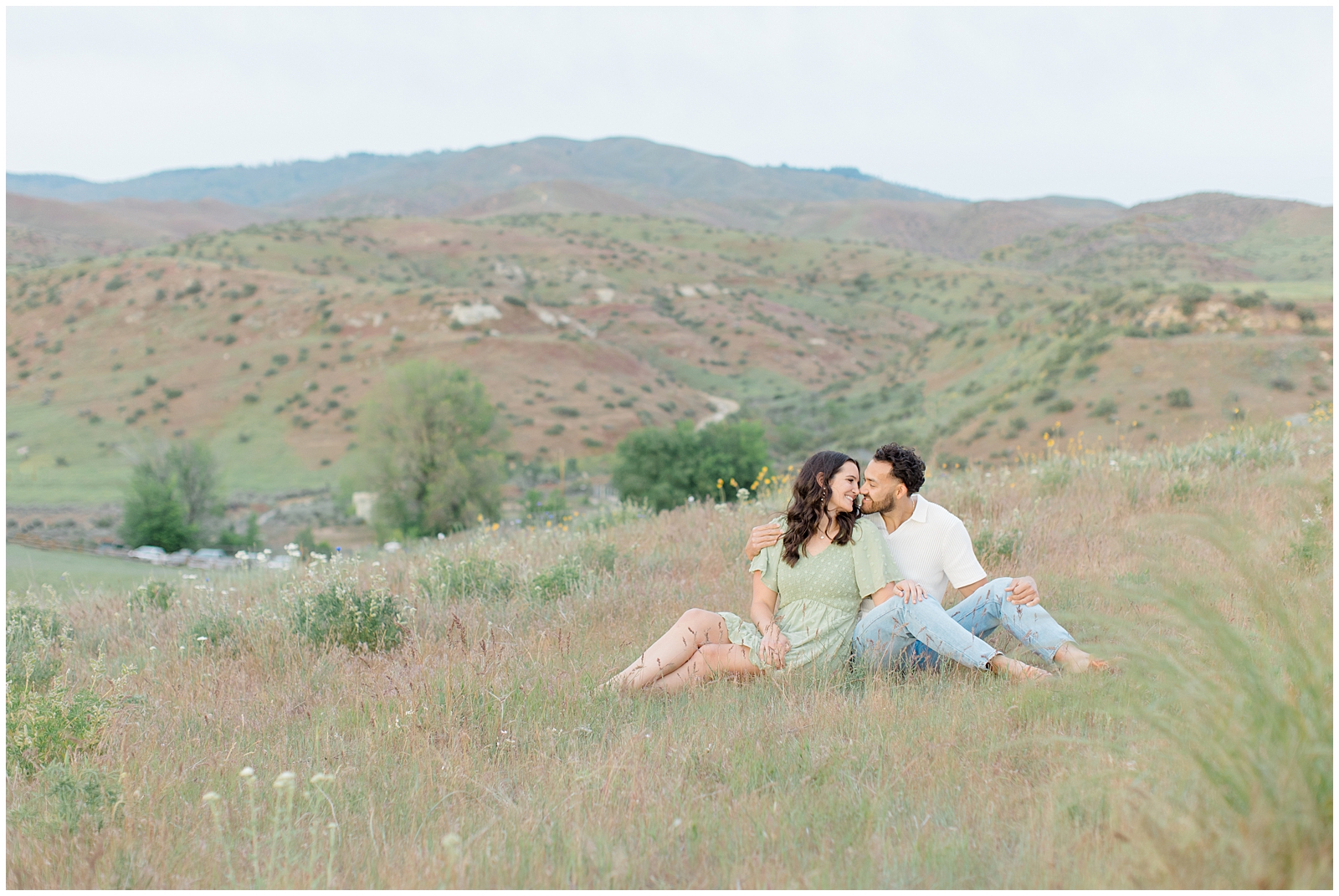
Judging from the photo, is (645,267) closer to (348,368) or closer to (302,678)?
(348,368)

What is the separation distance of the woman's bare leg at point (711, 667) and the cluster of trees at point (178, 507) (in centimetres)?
2265

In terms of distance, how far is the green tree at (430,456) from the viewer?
2803 cm

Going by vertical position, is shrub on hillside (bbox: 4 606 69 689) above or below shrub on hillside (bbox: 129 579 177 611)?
above

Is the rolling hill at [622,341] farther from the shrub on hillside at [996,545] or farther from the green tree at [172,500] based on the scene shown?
the shrub on hillside at [996,545]

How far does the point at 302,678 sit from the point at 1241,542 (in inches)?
158

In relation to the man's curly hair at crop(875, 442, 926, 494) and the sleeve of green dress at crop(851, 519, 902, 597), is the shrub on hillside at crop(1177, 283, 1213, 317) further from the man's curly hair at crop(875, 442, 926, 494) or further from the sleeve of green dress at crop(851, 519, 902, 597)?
the sleeve of green dress at crop(851, 519, 902, 597)

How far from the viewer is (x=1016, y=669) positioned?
3.71m

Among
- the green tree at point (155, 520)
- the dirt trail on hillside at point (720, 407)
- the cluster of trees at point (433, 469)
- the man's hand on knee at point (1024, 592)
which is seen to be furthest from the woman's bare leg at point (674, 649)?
the dirt trail on hillside at point (720, 407)

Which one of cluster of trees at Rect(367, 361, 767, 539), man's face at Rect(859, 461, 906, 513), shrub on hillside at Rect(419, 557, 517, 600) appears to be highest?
man's face at Rect(859, 461, 906, 513)

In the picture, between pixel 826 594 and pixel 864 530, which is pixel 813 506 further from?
pixel 826 594

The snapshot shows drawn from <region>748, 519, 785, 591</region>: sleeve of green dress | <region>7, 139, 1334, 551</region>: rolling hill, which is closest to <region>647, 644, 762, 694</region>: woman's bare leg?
<region>748, 519, 785, 591</region>: sleeve of green dress

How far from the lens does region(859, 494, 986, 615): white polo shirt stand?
4.29 metres

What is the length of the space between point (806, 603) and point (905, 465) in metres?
0.84

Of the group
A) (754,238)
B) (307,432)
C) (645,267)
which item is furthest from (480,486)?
(754,238)
